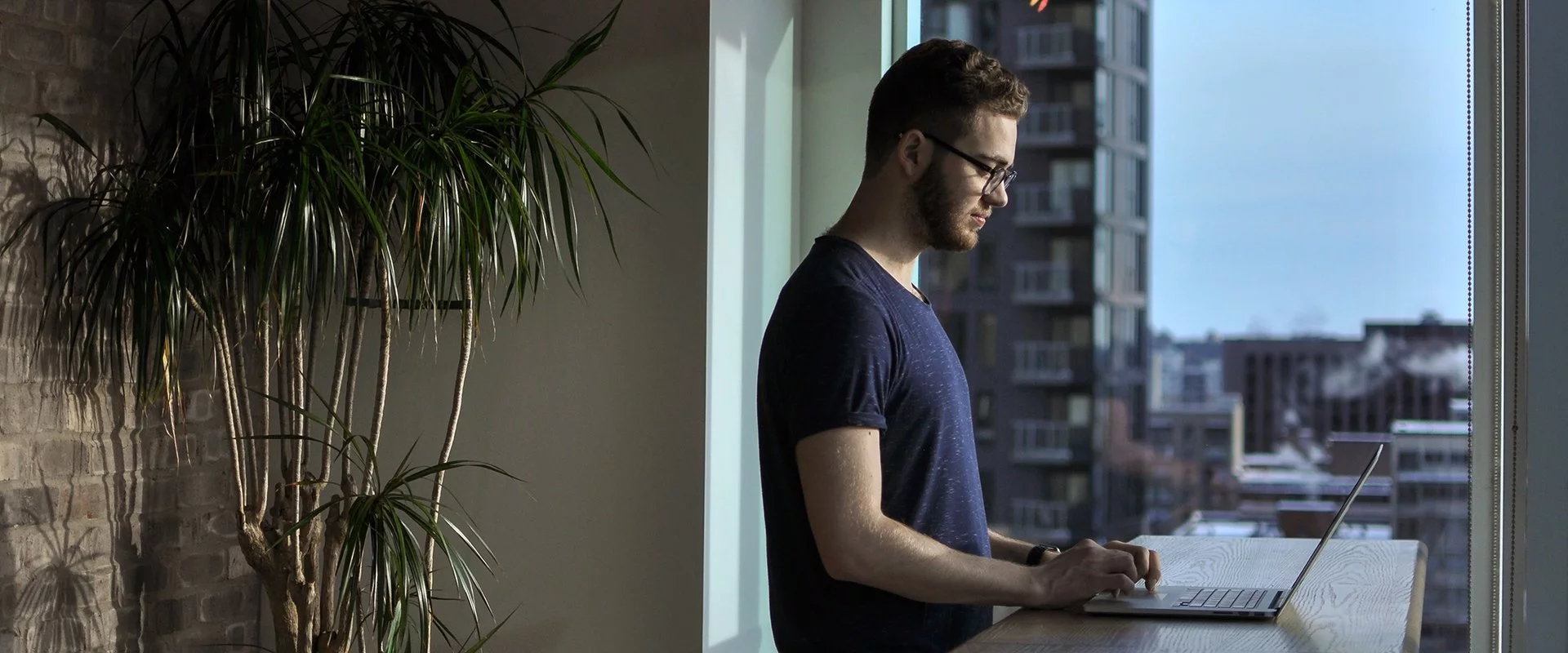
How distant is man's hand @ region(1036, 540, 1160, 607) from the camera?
165 cm

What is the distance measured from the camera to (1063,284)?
10.7 feet

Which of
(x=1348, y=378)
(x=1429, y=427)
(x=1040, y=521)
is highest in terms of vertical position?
(x=1348, y=378)

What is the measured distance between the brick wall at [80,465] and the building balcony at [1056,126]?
2.03m

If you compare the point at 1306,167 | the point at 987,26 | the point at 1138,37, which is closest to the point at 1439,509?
the point at 1306,167

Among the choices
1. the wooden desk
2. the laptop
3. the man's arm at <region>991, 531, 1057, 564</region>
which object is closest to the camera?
the wooden desk

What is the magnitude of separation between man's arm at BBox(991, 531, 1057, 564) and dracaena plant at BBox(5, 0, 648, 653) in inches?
40.8

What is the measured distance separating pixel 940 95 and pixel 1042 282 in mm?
1370

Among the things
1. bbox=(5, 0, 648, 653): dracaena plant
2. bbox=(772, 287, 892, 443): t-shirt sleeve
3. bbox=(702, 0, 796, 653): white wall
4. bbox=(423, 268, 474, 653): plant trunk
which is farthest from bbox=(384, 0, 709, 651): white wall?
bbox=(772, 287, 892, 443): t-shirt sleeve

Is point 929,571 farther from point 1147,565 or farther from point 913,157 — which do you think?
point 913,157

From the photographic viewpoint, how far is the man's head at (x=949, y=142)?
1984 mm

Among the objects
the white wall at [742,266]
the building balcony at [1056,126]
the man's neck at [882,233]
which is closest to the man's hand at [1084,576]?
the man's neck at [882,233]

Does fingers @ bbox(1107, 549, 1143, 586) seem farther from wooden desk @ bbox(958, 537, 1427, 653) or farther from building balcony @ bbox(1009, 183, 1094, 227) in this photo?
building balcony @ bbox(1009, 183, 1094, 227)

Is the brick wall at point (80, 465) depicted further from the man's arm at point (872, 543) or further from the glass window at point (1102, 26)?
the glass window at point (1102, 26)

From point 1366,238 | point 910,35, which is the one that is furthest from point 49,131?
point 1366,238
